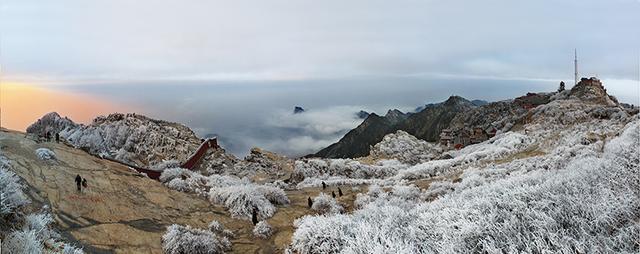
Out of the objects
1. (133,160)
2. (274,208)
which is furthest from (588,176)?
(133,160)

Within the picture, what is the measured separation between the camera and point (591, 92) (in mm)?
54625

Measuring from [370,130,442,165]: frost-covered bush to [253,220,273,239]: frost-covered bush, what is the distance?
31.0 meters

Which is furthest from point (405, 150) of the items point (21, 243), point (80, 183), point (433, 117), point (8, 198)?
point (433, 117)

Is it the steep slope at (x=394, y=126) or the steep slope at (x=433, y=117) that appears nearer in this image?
the steep slope at (x=433, y=117)

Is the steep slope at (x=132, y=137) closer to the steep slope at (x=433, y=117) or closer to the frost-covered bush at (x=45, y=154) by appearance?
the frost-covered bush at (x=45, y=154)

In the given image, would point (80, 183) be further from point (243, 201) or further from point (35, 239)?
point (35, 239)

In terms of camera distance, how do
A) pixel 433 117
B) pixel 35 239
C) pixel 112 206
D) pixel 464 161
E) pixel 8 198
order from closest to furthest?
pixel 35 239, pixel 8 198, pixel 112 206, pixel 464 161, pixel 433 117

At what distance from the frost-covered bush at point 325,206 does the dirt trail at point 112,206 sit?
46cm

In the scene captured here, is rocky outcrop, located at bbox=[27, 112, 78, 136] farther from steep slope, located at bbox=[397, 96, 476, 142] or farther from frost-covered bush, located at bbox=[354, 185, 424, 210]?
steep slope, located at bbox=[397, 96, 476, 142]

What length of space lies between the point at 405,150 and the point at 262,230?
118 ft

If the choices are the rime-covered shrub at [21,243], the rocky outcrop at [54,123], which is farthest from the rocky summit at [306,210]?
the rocky outcrop at [54,123]

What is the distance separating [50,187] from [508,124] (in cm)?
5033

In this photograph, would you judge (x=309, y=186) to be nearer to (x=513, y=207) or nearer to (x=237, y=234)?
(x=237, y=234)

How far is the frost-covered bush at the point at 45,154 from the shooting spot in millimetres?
14214
